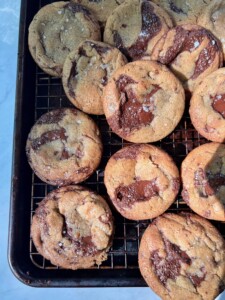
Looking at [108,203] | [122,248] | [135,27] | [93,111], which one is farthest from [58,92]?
[122,248]

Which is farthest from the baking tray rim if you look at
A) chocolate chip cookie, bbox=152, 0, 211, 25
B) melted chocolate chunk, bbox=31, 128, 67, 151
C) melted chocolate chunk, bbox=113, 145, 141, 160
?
chocolate chip cookie, bbox=152, 0, 211, 25

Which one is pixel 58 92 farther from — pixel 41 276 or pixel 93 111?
pixel 41 276

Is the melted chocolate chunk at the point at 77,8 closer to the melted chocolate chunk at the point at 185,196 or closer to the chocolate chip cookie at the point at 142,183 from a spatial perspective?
the chocolate chip cookie at the point at 142,183

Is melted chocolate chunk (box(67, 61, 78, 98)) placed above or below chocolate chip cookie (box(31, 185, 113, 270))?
above

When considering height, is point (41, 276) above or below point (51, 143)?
below

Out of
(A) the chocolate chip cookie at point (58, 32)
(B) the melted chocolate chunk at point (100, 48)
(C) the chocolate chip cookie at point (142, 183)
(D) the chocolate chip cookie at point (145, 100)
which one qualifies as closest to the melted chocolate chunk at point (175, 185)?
(C) the chocolate chip cookie at point (142, 183)

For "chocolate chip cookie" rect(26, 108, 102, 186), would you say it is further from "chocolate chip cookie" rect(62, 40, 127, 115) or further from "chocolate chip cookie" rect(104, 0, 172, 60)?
"chocolate chip cookie" rect(104, 0, 172, 60)
